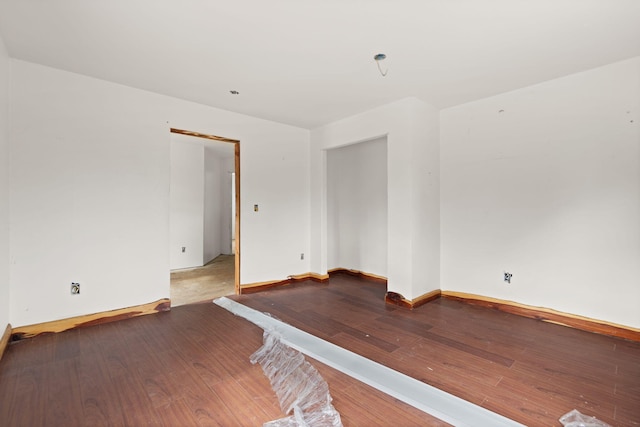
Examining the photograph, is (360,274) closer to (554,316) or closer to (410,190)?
(410,190)

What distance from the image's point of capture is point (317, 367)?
215 cm

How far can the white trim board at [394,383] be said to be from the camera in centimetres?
162

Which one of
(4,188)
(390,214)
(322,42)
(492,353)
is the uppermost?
(322,42)

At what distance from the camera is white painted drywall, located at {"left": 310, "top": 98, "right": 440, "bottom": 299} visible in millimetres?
3441

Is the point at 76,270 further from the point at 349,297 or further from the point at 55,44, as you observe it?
the point at 349,297

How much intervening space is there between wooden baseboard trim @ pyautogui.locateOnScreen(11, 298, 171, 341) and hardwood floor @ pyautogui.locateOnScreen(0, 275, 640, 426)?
94 millimetres

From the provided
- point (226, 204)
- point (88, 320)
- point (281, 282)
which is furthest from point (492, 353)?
point (226, 204)

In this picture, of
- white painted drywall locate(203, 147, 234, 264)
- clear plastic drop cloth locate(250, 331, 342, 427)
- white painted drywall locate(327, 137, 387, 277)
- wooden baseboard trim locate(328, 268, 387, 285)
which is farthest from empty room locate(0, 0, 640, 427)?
white painted drywall locate(203, 147, 234, 264)

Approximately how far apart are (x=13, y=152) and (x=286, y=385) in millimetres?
3104

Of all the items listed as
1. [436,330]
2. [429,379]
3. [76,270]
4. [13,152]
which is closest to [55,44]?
[13,152]

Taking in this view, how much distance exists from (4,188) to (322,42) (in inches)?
114

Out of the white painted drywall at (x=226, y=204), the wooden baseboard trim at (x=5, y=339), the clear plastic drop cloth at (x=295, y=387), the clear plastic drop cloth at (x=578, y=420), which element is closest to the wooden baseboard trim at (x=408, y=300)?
the clear plastic drop cloth at (x=295, y=387)

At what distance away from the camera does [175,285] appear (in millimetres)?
4539

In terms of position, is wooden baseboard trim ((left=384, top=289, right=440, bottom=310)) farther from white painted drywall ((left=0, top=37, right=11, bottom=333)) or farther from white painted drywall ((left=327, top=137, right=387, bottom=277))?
white painted drywall ((left=0, top=37, right=11, bottom=333))
